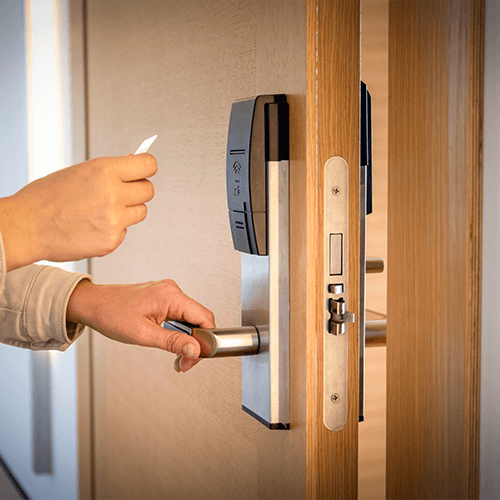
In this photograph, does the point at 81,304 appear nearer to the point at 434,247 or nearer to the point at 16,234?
the point at 16,234

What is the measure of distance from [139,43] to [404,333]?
590mm

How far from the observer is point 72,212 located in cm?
47

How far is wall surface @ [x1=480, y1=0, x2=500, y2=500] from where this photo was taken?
1.52 ft

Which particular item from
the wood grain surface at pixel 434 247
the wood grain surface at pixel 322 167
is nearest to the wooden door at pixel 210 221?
the wood grain surface at pixel 322 167

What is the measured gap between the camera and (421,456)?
54 cm

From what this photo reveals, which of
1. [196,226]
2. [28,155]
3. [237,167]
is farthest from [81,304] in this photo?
[28,155]

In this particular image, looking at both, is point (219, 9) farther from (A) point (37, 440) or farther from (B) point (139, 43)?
(A) point (37, 440)

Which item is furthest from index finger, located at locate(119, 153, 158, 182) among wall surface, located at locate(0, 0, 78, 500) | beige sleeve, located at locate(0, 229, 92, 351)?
wall surface, located at locate(0, 0, 78, 500)

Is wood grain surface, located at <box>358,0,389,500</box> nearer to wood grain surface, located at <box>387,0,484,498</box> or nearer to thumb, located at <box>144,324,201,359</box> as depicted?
wood grain surface, located at <box>387,0,484,498</box>

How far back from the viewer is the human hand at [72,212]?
458mm

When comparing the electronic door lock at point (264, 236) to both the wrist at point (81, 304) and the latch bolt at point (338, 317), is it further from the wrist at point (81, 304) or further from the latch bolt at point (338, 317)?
the wrist at point (81, 304)

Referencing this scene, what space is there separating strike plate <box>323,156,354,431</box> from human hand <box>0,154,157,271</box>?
0.18 meters

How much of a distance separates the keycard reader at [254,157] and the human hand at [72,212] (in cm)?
9

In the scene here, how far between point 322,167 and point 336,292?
98 millimetres
